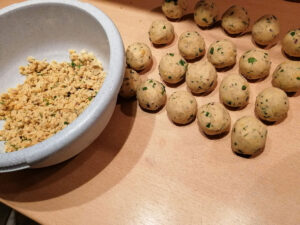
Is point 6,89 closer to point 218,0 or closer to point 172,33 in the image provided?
point 172,33

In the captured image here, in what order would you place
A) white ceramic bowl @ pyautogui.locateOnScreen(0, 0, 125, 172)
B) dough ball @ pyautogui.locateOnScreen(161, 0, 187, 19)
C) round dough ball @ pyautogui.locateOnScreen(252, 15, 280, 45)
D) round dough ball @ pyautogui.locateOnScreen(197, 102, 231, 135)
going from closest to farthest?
white ceramic bowl @ pyautogui.locateOnScreen(0, 0, 125, 172) → round dough ball @ pyautogui.locateOnScreen(197, 102, 231, 135) → round dough ball @ pyautogui.locateOnScreen(252, 15, 280, 45) → dough ball @ pyautogui.locateOnScreen(161, 0, 187, 19)

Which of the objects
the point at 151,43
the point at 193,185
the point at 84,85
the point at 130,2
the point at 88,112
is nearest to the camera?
the point at 88,112

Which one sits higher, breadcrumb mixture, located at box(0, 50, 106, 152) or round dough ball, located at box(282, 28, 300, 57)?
round dough ball, located at box(282, 28, 300, 57)

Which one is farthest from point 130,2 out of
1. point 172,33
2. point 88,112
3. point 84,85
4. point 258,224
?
point 258,224

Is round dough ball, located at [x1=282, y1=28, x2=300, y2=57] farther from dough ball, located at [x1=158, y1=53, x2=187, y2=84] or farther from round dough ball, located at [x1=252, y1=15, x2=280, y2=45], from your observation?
dough ball, located at [x1=158, y1=53, x2=187, y2=84]

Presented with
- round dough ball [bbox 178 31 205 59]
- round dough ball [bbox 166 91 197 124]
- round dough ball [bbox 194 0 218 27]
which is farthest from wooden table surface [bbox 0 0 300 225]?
round dough ball [bbox 194 0 218 27]

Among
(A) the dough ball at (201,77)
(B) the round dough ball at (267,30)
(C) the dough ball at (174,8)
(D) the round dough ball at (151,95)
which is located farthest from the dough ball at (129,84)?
(B) the round dough ball at (267,30)

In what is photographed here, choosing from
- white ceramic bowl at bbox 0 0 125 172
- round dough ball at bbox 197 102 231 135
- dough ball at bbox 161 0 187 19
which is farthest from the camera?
dough ball at bbox 161 0 187 19

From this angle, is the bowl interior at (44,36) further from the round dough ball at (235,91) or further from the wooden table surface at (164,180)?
the round dough ball at (235,91)
